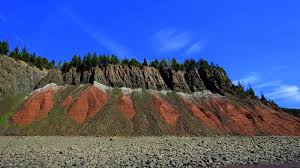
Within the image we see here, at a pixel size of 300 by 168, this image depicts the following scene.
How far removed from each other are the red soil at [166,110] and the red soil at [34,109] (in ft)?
84.2

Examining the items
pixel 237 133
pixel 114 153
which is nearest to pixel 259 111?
pixel 237 133

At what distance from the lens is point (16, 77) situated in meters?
101

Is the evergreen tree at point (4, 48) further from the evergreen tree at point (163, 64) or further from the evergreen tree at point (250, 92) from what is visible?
the evergreen tree at point (250, 92)

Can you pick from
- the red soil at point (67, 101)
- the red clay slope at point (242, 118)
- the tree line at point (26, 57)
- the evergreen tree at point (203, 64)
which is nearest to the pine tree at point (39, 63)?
the tree line at point (26, 57)

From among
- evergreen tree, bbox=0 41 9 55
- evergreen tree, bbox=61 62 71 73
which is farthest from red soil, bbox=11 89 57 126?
evergreen tree, bbox=0 41 9 55

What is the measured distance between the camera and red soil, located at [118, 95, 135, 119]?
290 ft

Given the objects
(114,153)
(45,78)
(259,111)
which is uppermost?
(45,78)

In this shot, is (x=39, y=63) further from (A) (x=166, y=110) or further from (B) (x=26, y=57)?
(A) (x=166, y=110)

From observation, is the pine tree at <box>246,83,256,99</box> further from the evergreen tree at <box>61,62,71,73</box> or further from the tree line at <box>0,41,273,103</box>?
the evergreen tree at <box>61,62,71,73</box>

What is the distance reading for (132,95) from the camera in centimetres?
10200

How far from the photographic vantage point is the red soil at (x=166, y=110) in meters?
87.8

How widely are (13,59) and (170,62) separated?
50.5 metres

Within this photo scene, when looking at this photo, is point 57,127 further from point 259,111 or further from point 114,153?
point 259,111

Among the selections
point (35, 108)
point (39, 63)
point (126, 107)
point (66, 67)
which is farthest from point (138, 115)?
point (39, 63)
